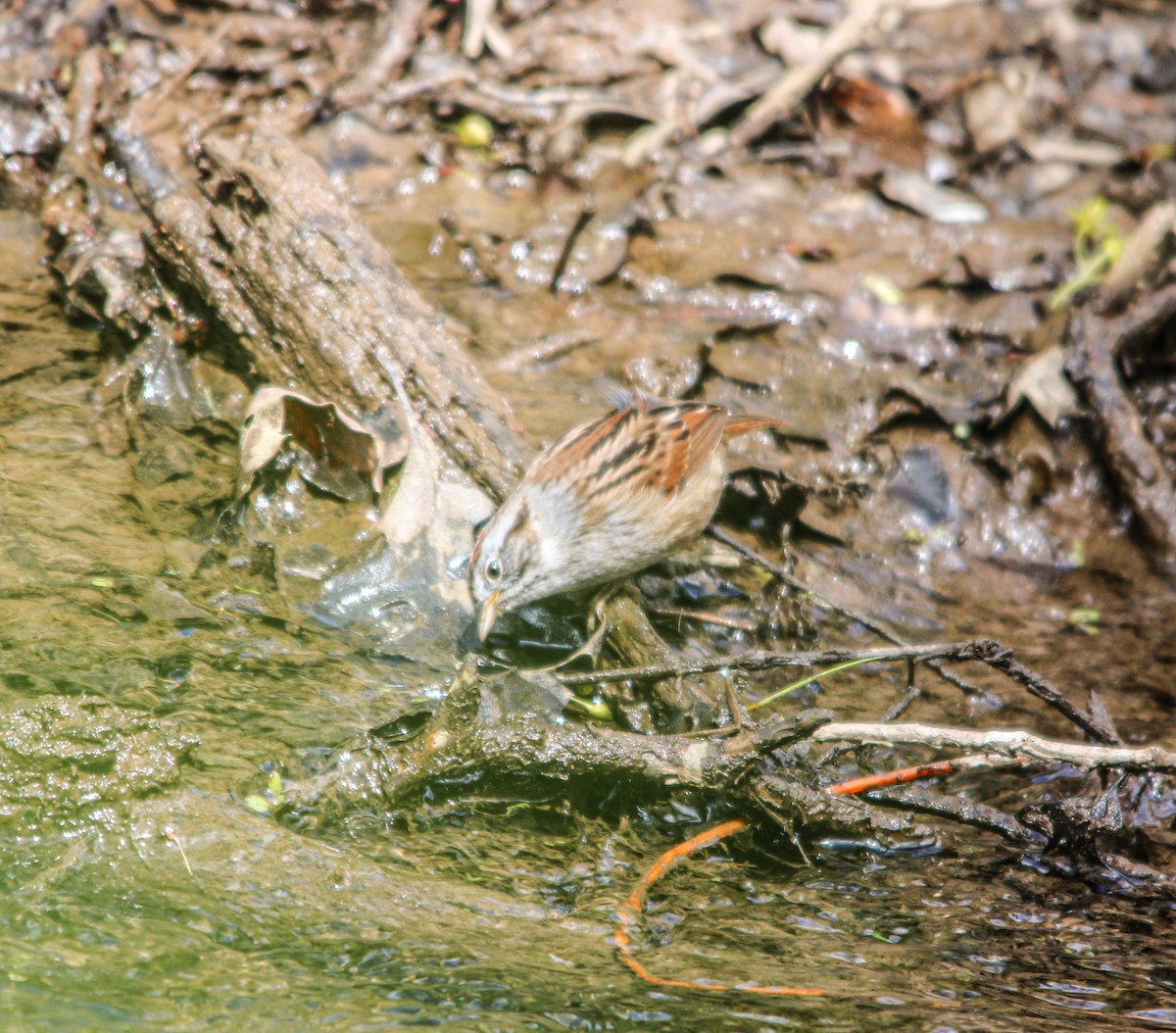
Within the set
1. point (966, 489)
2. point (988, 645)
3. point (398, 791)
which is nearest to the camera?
point (398, 791)

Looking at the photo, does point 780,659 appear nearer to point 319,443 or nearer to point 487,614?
point 487,614

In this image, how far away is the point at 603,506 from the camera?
192 inches

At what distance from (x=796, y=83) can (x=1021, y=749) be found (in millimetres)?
5961

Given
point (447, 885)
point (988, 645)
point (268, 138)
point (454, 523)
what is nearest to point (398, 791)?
point (447, 885)

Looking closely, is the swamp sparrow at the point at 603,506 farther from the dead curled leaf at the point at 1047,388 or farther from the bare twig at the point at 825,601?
the dead curled leaf at the point at 1047,388

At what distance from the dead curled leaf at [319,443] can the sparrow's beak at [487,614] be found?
0.66m

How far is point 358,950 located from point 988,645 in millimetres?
2073

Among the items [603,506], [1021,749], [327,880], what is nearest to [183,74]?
[603,506]

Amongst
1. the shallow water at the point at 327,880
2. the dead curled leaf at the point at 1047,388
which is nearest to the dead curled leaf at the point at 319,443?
the shallow water at the point at 327,880

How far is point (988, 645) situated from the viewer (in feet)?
11.9

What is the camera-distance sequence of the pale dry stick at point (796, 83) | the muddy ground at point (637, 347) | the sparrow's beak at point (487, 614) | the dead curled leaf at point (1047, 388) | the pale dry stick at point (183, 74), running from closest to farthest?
the muddy ground at point (637, 347)
the sparrow's beak at point (487, 614)
the dead curled leaf at point (1047, 388)
the pale dry stick at point (183, 74)
the pale dry stick at point (796, 83)

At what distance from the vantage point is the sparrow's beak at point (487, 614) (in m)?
4.31

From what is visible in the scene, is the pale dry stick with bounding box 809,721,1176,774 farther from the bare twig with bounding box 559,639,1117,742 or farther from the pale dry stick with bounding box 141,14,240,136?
the pale dry stick with bounding box 141,14,240,136

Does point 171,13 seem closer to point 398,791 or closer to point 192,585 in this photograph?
point 192,585
